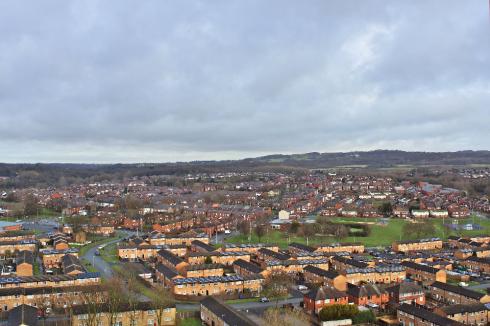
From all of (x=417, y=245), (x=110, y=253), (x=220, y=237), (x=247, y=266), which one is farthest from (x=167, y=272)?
(x=417, y=245)

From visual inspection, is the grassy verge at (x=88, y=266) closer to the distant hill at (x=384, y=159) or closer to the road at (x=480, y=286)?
→ the road at (x=480, y=286)

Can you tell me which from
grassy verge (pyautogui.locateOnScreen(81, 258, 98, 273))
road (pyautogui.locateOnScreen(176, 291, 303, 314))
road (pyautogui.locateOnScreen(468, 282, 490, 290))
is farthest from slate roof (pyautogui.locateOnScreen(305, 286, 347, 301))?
grassy verge (pyautogui.locateOnScreen(81, 258, 98, 273))

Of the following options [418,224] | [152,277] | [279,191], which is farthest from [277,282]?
[279,191]

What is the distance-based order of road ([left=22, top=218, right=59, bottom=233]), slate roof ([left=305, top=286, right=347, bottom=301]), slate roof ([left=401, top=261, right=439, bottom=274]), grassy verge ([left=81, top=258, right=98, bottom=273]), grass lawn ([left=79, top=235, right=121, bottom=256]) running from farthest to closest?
road ([left=22, top=218, right=59, bottom=233]), grass lawn ([left=79, top=235, right=121, bottom=256]), grassy verge ([left=81, top=258, right=98, bottom=273]), slate roof ([left=401, top=261, right=439, bottom=274]), slate roof ([left=305, top=286, right=347, bottom=301])

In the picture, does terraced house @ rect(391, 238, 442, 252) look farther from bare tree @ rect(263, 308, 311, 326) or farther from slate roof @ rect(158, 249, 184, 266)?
bare tree @ rect(263, 308, 311, 326)

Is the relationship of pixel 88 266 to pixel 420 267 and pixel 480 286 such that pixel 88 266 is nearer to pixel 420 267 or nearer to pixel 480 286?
pixel 420 267

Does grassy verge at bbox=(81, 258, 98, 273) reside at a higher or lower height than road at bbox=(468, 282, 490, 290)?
higher
